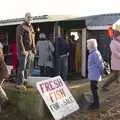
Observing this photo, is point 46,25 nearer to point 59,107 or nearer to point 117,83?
point 117,83

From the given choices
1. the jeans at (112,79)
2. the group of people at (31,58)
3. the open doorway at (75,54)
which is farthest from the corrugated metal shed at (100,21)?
the jeans at (112,79)

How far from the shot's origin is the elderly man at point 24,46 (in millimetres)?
11016

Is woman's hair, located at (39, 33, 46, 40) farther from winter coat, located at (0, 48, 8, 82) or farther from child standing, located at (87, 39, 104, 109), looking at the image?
child standing, located at (87, 39, 104, 109)

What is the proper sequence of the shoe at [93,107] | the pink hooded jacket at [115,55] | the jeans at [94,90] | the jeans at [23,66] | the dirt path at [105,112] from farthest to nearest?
the pink hooded jacket at [115,55] < the jeans at [23,66] < the shoe at [93,107] < the jeans at [94,90] < the dirt path at [105,112]

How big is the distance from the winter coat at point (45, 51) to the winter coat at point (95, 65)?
5.49m

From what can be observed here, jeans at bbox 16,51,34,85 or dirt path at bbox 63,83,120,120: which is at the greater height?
jeans at bbox 16,51,34,85

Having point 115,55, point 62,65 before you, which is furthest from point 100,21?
point 115,55

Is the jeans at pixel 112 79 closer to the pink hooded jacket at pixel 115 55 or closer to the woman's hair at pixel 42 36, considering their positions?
the pink hooded jacket at pixel 115 55

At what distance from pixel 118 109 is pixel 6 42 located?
31.7ft

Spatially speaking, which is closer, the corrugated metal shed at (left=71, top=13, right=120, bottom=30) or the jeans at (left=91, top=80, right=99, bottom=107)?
the jeans at (left=91, top=80, right=99, bottom=107)

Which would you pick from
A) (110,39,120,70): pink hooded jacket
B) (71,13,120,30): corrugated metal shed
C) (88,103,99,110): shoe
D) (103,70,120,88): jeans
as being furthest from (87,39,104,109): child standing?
(71,13,120,30): corrugated metal shed

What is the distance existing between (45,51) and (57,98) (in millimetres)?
5529

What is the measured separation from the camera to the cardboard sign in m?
10.2

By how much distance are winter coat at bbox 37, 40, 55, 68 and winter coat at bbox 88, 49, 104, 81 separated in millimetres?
5492
